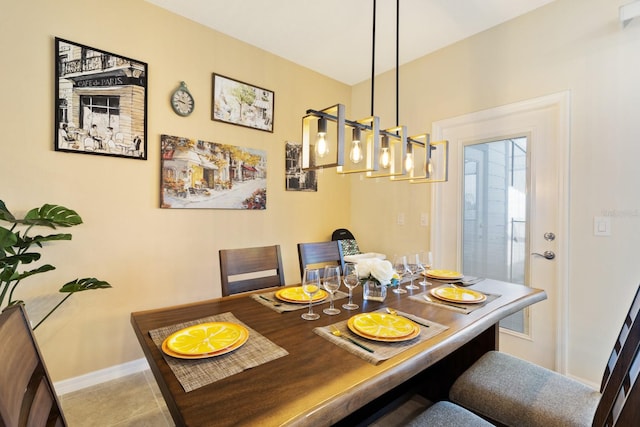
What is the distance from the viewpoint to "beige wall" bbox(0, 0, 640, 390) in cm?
184

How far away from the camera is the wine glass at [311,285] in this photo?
1258mm

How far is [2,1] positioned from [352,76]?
279cm

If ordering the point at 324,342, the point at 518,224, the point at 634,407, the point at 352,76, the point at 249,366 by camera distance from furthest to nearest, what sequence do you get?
the point at 352,76
the point at 518,224
the point at 324,342
the point at 249,366
the point at 634,407

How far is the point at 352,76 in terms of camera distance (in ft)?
11.2

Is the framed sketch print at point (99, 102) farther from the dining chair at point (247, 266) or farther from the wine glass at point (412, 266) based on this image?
the wine glass at point (412, 266)

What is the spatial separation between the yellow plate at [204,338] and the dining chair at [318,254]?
0.88m

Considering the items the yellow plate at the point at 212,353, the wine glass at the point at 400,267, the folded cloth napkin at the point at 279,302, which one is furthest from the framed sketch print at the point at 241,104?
the yellow plate at the point at 212,353

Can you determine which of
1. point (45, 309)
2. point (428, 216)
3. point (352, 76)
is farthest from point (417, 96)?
point (45, 309)

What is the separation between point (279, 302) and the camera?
1.45m

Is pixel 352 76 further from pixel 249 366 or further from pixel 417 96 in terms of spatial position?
pixel 249 366

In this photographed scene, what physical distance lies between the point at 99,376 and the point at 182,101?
2060 mm

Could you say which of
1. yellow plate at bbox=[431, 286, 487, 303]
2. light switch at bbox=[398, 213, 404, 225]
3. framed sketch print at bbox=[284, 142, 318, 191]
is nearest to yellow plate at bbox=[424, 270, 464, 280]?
yellow plate at bbox=[431, 286, 487, 303]

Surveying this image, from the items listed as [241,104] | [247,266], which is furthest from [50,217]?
[241,104]

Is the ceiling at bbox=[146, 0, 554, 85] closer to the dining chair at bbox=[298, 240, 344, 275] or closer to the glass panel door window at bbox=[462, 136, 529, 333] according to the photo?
the glass panel door window at bbox=[462, 136, 529, 333]
